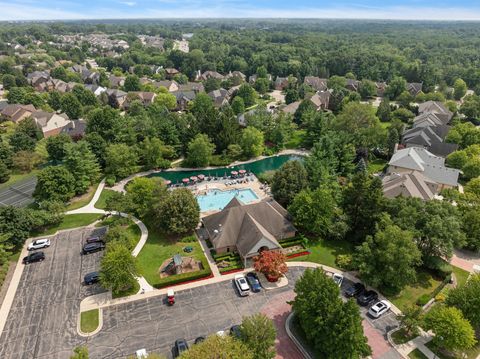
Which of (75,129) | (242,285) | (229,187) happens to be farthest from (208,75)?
(242,285)

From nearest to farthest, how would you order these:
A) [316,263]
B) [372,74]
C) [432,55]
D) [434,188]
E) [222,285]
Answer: [222,285] → [316,263] → [434,188] → [372,74] → [432,55]

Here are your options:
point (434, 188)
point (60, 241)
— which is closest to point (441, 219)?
point (434, 188)

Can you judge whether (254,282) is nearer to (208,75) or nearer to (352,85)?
(352,85)

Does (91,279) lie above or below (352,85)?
above

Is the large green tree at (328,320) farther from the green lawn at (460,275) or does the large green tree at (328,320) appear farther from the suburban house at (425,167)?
the suburban house at (425,167)

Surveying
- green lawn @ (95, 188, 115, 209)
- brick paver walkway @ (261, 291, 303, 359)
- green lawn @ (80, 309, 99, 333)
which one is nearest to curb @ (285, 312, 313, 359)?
brick paver walkway @ (261, 291, 303, 359)

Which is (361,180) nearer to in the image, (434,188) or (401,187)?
(401,187)

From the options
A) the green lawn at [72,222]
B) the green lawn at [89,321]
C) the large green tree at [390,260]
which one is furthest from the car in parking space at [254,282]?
the green lawn at [72,222]
